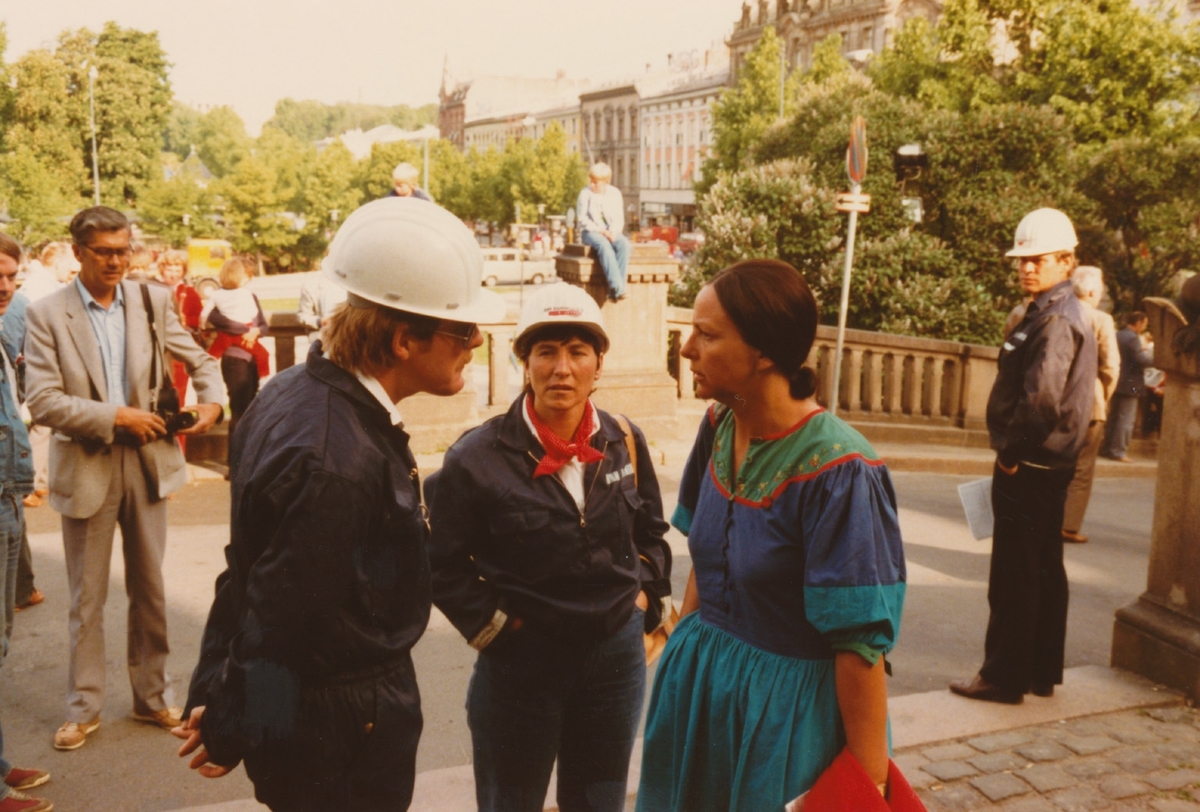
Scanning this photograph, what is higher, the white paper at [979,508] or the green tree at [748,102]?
the green tree at [748,102]

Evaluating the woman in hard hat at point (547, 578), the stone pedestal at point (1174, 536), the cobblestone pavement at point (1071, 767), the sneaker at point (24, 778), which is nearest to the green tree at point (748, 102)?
the stone pedestal at point (1174, 536)

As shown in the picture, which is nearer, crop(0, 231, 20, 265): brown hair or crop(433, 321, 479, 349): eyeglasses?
crop(433, 321, 479, 349): eyeglasses

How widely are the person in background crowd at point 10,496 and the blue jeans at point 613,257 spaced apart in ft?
21.0

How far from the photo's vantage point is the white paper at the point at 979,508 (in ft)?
16.4

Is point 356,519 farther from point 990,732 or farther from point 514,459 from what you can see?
point 990,732

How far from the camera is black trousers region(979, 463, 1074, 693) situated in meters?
4.71

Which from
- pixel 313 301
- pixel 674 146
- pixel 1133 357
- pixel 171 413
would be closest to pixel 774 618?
pixel 171 413

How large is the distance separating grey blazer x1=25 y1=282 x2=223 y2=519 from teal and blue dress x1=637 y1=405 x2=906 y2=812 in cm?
258

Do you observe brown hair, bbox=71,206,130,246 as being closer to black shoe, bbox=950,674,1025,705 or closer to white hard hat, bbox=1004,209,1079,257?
white hard hat, bbox=1004,209,1079,257

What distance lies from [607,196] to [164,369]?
6.62m

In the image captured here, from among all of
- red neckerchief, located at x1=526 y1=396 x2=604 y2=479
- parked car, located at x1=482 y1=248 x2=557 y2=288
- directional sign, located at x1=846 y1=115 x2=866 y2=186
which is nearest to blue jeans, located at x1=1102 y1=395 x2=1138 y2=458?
directional sign, located at x1=846 y1=115 x2=866 y2=186

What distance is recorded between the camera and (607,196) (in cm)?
1046

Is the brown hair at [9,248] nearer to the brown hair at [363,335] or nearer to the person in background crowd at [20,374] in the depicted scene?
the person in background crowd at [20,374]

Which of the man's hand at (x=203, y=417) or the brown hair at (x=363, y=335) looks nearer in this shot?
the brown hair at (x=363, y=335)
